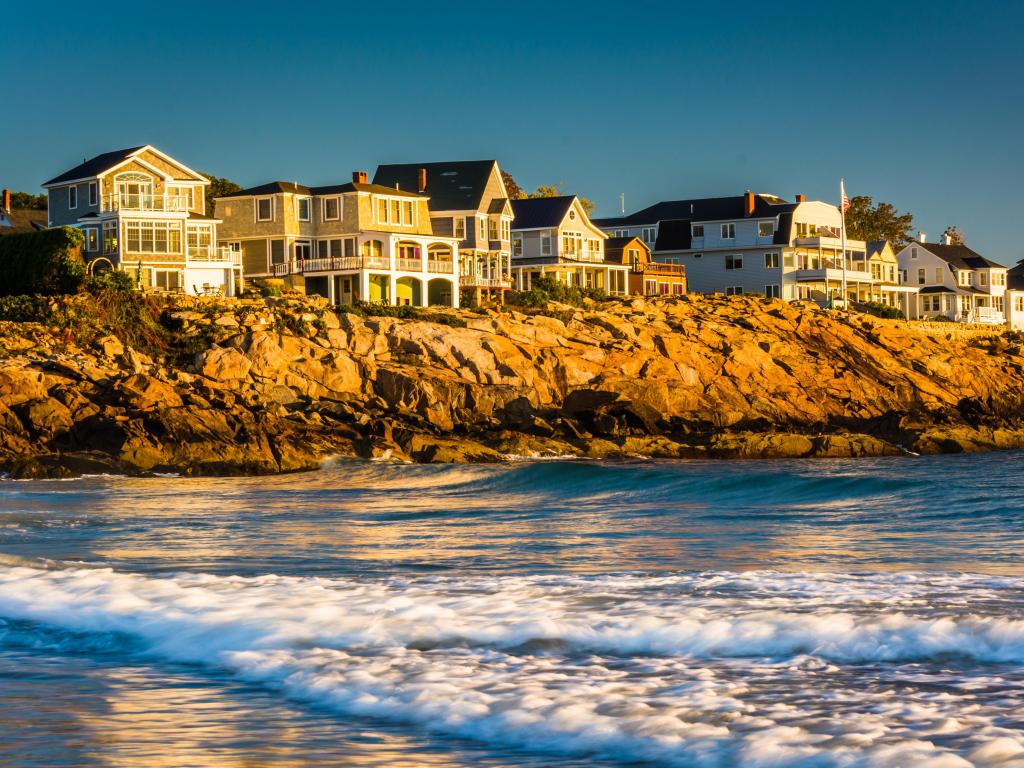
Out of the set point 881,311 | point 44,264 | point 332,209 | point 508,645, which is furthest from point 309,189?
point 508,645

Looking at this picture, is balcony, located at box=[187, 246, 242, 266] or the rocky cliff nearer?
the rocky cliff

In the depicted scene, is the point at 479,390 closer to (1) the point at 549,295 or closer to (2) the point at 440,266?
(1) the point at 549,295

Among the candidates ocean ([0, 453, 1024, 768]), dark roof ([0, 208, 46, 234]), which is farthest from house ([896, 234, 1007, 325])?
ocean ([0, 453, 1024, 768])

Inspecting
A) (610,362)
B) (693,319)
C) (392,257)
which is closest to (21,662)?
(610,362)

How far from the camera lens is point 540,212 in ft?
261

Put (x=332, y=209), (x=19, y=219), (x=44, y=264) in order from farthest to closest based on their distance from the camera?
(x=19, y=219) < (x=332, y=209) < (x=44, y=264)

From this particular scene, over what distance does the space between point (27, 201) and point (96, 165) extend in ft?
72.0

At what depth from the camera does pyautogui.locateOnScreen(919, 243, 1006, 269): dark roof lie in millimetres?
107500

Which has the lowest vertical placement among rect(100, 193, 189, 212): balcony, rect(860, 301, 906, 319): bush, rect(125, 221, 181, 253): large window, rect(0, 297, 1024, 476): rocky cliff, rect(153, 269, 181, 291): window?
rect(0, 297, 1024, 476): rocky cliff

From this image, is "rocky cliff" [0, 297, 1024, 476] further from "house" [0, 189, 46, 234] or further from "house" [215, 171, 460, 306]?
"house" [0, 189, 46, 234]

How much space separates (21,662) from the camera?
35.6ft

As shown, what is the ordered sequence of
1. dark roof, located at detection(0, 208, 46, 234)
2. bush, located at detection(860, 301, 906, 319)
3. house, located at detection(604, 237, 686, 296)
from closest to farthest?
1. dark roof, located at detection(0, 208, 46, 234)
2. bush, located at detection(860, 301, 906, 319)
3. house, located at detection(604, 237, 686, 296)

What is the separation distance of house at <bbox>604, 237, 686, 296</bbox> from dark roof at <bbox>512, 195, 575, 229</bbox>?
486cm

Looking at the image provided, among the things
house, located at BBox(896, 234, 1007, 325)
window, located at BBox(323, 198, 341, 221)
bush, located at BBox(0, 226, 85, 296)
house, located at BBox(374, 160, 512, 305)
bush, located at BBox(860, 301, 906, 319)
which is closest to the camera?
bush, located at BBox(0, 226, 85, 296)
